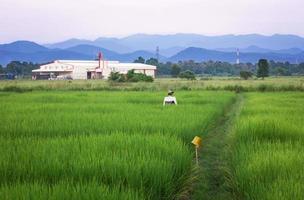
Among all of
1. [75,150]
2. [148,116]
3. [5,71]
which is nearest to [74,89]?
[148,116]

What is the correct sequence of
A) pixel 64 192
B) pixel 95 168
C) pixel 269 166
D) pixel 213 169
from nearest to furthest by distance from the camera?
pixel 64 192, pixel 95 168, pixel 269 166, pixel 213 169

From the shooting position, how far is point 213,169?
17.9 feet

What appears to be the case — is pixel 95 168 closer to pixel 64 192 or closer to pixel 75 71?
pixel 64 192

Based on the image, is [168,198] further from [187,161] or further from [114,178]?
[187,161]

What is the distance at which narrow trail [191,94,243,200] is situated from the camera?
4.41 m

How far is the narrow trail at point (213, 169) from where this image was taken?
4.41 meters

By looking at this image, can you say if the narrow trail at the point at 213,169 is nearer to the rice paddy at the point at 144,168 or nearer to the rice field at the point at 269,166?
the rice paddy at the point at 144,168

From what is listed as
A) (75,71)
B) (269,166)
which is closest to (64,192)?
(269,166)

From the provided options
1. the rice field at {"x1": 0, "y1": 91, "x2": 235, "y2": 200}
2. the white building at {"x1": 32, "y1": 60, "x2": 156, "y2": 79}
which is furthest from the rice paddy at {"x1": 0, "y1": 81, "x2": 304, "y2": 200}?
the white building at {"x1": 32, "y1": 60, "x2": 156, "y2": 79}

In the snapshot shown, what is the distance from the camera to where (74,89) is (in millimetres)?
24766

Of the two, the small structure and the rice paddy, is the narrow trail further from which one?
the small structure

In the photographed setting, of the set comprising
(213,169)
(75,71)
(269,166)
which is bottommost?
(213,169)

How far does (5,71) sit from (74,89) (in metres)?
46.8

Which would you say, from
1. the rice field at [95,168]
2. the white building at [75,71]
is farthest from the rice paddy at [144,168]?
the white building at [75,71]
